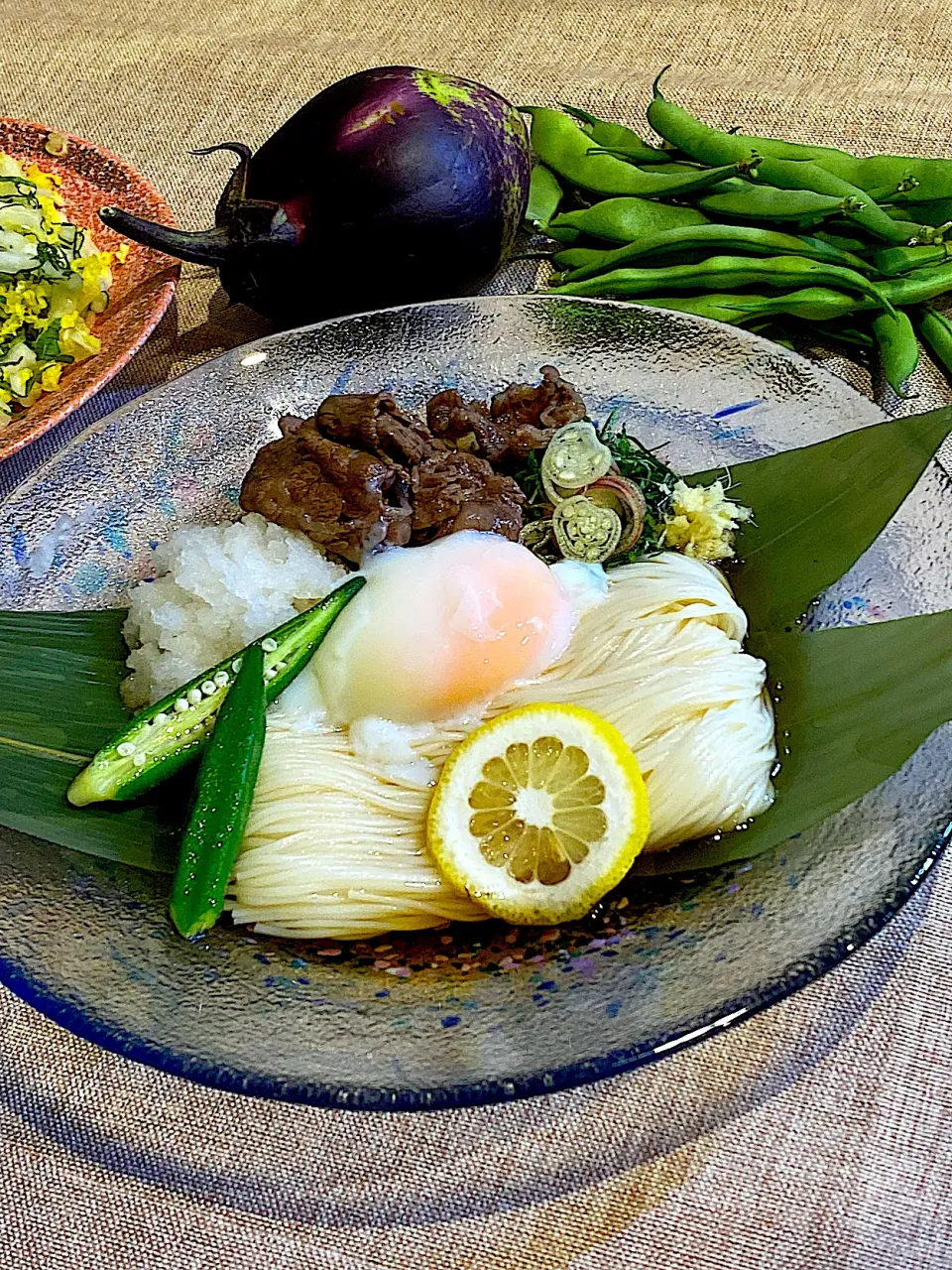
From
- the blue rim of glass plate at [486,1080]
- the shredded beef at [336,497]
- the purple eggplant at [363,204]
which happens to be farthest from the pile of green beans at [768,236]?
the blue rim of glass plate at [486,1080]

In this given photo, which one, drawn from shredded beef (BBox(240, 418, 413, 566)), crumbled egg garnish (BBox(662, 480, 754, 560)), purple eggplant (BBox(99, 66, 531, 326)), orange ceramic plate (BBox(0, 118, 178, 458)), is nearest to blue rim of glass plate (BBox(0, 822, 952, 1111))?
crumbled egg garnish (BBox(662, 480, 754, 560))

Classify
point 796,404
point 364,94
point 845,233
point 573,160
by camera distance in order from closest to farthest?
point 796,404 → point 364,94 → point 845,233 → point 573,160

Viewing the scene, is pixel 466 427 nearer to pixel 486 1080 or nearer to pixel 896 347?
pixel 896 347

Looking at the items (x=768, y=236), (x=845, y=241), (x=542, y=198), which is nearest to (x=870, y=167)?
(x=845, y=241)

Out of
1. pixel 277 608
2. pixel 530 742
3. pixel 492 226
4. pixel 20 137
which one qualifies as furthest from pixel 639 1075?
pixel 20 137

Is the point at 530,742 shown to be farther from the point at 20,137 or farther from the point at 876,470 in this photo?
the point at 20,137

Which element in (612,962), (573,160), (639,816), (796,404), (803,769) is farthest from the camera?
(573,160)

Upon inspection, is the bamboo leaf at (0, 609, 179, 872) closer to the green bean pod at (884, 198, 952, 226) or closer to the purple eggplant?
the purple eggplant
